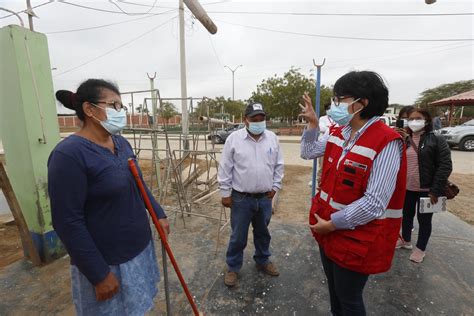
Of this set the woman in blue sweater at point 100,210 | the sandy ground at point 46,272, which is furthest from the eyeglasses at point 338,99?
the sandy ground at point 46,272

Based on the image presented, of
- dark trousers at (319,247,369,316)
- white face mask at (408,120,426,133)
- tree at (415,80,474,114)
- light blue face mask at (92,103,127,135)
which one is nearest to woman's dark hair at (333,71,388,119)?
dark trousers at (319,247,369,316)

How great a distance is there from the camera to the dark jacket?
2.55m

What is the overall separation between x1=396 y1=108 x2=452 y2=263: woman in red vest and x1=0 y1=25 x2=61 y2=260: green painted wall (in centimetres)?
391

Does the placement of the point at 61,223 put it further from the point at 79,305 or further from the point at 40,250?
the point at 40,250

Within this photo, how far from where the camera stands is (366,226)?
1366 millimetres

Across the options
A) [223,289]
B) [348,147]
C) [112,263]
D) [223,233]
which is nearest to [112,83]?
[112,263]

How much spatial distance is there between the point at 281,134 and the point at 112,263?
944 inches

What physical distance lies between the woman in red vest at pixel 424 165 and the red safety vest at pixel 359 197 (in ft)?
5.33

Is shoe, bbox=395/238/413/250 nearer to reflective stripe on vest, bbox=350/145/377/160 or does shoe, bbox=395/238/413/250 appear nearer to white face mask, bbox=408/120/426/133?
white face mask, bbox=408/120/426/133

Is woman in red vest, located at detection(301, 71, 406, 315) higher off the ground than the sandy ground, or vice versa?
woman in red vest, located at detection(301, 71, 406, 315)

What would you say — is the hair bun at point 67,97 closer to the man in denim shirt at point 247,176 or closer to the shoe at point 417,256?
the man in denim shirt at point 247,176

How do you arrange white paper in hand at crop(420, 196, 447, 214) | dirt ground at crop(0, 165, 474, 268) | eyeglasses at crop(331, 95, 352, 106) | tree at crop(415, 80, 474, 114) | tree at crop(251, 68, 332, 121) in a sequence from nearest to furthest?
1. eyeglasses at crop(331, 95, 352, 106)
2. white paper in hand at crop(420, 196, 447, 214)
3. dirt ground at crop(0, 165, 474, 268)
4. tree at crop(251, 68, 332, 121)
5. tree at crop(415, 80, 474, 114)

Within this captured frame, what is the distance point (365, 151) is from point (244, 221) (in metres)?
1.45

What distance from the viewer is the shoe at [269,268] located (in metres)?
2.66
